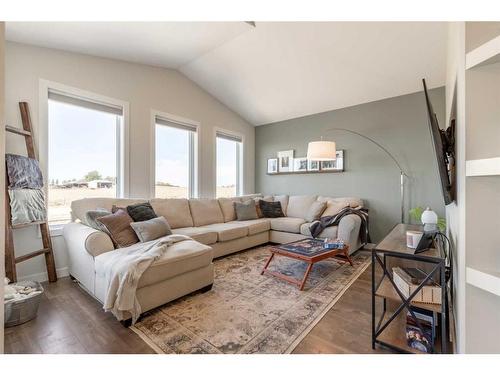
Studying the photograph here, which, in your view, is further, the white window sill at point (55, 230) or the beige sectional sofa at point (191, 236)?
the white window sill at point (55, 230)

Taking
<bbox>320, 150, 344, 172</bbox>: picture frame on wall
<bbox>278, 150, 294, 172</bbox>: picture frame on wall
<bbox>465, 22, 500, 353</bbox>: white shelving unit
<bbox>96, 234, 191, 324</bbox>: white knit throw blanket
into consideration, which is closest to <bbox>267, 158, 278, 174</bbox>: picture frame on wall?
<bbox>278, 150, 294, 172</bbox>: picture frame on wall

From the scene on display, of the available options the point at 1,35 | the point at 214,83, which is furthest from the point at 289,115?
the point at 1,35

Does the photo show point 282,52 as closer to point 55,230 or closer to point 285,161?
point 285,161

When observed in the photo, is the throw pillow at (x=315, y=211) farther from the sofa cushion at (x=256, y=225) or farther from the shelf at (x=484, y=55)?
the shelf at (x=484, y=55)

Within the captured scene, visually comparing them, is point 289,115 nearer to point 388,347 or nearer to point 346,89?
point 346,89

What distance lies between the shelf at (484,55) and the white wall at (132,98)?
3.64 metres

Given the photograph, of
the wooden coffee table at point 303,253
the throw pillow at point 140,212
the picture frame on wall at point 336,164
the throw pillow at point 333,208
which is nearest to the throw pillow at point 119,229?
the throw pillow at point 140,212

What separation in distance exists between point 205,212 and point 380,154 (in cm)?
311

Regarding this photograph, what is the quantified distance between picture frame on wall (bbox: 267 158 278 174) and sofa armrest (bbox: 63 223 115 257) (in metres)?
3.67

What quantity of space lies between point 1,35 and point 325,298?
2.59 m

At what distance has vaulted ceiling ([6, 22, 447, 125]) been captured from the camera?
261cm

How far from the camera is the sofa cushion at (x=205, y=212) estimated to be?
3737 mm

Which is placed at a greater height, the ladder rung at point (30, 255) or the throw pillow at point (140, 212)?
the throw pillow at point (140, 212)
